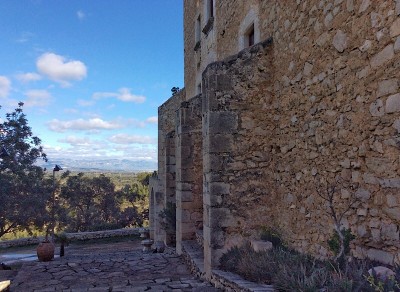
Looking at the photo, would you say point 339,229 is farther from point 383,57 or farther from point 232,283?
point 383,57

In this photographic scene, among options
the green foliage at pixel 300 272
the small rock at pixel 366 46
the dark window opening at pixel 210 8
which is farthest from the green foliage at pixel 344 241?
the dark window opening at pixel 210 8

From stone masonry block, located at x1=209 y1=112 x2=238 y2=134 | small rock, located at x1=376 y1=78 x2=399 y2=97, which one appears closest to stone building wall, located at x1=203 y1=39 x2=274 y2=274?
stone masonry block, located at x1=209 y1=112 x2=238 y2=134

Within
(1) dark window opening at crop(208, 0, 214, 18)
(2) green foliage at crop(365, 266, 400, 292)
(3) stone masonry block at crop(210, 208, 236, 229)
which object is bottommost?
(2) green foliage at crop(365, 266, 400, 292)

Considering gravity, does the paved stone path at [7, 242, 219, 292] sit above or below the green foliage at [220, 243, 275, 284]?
below

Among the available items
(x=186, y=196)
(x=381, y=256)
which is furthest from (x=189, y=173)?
(x=381, y=256)

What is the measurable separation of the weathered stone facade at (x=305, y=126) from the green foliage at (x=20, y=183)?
1635 centimetres

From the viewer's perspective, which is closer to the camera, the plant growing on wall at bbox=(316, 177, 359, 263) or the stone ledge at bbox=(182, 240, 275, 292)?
the plant growing on wall at bbox=(316, 177, 359, 263)

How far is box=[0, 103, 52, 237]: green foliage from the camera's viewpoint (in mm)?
19250

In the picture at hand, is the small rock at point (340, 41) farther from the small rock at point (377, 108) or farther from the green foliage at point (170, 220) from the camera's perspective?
the green foliage at point (170, 220)

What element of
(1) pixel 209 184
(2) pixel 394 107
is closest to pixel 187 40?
(1) pixel 209 184

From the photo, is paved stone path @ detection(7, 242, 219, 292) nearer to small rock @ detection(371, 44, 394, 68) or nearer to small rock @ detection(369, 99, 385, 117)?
small rock @ detection(369, 99, 385, 117)

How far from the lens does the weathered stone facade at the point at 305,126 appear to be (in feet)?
11.2

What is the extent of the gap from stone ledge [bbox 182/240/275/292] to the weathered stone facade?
0.43 metres

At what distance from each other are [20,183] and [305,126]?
63.0 ft
